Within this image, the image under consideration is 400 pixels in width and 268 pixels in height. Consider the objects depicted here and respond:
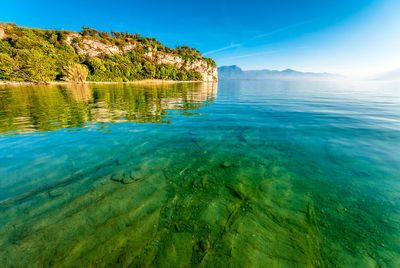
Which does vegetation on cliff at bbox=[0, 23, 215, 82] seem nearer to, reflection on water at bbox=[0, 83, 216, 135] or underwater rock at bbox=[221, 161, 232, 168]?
reflection on water at bbox=[0, 83, 216, 135]

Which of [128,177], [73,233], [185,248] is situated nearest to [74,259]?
[73,233]

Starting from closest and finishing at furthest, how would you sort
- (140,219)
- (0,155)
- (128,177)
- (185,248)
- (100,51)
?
(185,248) < (140,219) < (128,177) < (0,155) < (100,51)

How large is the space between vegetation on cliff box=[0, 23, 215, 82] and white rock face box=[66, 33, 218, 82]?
1.91 m

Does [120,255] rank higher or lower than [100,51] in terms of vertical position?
lower

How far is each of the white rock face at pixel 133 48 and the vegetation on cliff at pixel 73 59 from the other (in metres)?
1.91

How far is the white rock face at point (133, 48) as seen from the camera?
97.4 m

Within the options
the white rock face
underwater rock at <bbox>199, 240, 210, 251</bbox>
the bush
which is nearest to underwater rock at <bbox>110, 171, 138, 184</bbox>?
underwater rock at <bbox>199, 240, 210, 251</bbox>

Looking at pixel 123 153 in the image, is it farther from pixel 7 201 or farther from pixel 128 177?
pixel 7 201

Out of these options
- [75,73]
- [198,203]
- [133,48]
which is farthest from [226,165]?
[133,48]

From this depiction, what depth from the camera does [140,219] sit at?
10.2 ft

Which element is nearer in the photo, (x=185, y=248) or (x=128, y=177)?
(x=185, y=248)

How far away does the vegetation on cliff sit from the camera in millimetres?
56094

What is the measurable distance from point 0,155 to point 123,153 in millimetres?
4634

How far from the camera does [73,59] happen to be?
8456 cm
